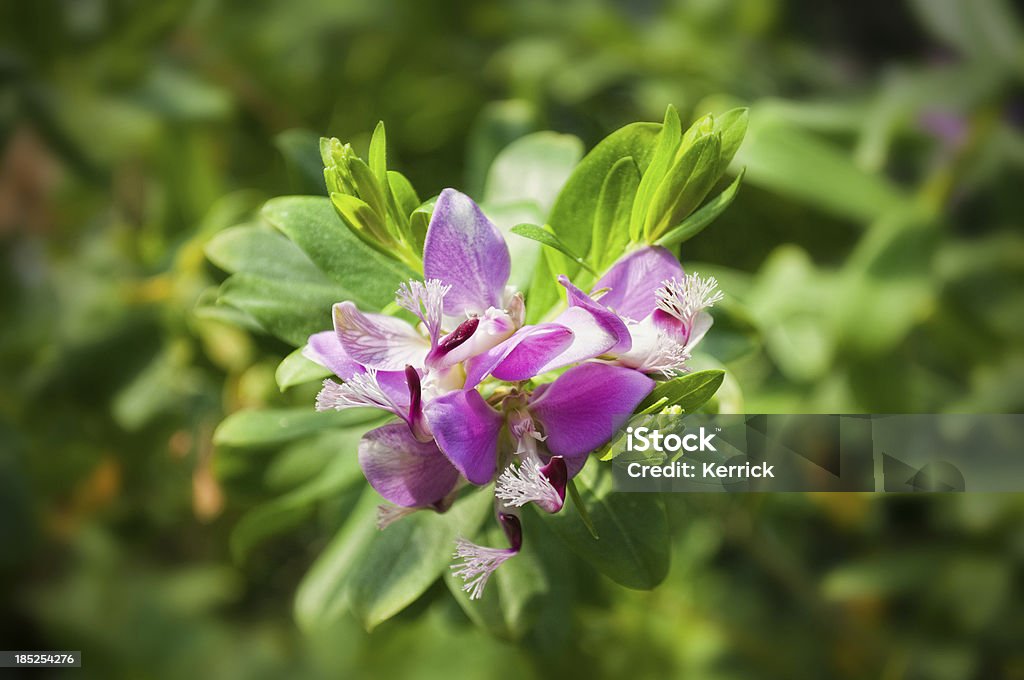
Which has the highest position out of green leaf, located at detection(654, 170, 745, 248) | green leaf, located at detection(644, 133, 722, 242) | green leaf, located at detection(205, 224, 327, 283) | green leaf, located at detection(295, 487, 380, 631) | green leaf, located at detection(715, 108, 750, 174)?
green leaf, located at detection(715, 108, 750, 174)

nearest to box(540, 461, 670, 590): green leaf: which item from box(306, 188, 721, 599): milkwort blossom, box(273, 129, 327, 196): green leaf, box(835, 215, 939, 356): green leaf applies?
box(306, 188, 721, 599): milkwort blossom

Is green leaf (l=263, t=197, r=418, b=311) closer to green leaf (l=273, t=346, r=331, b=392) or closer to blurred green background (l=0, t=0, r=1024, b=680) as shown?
green leaf (l=273, t=346, r=331, b=392)

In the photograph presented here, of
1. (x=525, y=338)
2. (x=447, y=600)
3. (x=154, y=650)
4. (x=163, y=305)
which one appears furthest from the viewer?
(x=154, y=650)

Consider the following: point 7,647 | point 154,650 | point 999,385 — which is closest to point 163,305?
point 154,650

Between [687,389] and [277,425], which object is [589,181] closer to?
[687,389]

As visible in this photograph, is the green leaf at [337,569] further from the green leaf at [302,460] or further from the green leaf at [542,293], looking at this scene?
the green leaf at [542,293]

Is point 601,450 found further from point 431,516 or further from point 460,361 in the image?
point 431,516
